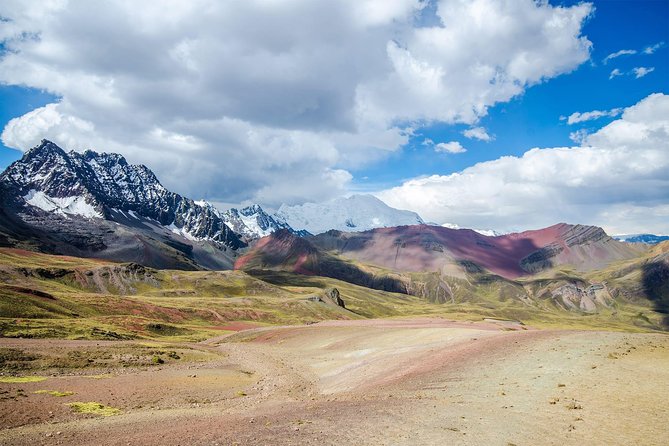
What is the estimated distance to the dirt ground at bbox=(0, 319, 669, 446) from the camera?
903 inches

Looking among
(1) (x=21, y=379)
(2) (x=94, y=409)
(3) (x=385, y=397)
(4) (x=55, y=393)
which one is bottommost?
(1) (x=21, y=379)

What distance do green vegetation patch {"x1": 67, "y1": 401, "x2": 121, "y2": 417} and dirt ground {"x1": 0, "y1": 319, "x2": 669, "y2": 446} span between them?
24.2 inches

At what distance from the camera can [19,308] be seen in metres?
80.8

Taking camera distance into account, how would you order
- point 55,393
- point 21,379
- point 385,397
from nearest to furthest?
point 385,397, point 55,393, point 21,379

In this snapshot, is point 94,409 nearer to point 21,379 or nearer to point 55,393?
point 55,393

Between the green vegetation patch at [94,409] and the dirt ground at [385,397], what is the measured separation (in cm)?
61

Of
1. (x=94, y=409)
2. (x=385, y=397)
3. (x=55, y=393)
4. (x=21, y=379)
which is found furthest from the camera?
(x=21, y=379)

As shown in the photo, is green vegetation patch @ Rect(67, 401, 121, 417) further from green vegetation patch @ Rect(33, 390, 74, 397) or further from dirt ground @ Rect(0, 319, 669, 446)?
green vegetation patch @ Rect(33, 390, 74, 397)

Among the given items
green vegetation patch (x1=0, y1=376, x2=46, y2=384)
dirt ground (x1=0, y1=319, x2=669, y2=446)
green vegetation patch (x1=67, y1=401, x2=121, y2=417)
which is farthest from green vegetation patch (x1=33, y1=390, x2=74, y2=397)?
green vegetation patch (x1=0, y1=376, x2=46, y2=384)

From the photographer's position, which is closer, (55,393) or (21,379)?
(55,393)

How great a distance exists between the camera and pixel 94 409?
30406mm

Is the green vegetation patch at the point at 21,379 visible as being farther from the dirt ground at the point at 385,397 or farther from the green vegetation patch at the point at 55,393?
the green vegetation patch at the point at 55,393

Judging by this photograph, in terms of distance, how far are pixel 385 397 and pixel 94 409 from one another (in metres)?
21.1

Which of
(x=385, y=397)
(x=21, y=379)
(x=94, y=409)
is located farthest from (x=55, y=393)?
(x=385, y=397)
